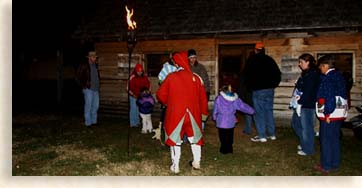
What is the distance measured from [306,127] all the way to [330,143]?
2.53ft

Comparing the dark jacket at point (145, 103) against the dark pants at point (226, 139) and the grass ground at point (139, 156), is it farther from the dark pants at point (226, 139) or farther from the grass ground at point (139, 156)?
the dark pants at point (226, 139)

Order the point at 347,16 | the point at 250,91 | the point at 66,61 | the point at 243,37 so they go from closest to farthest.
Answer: the point at 250,91
the point at 347,16
the point at 243,37
the point at 66,61

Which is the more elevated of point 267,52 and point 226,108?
point 267,52

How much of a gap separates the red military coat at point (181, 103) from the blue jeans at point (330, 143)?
1.88 meters

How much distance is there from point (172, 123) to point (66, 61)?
15556mm

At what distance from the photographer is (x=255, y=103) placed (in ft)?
26.2

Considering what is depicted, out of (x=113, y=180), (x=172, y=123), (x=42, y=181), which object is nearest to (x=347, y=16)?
(x=172, y=123)

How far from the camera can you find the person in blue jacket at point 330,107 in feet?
18.5

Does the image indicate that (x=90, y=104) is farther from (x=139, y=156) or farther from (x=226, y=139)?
(x=226, y=139)

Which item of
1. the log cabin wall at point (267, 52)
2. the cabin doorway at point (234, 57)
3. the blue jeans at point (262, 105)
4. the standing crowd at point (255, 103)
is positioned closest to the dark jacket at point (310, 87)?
the standing crowd at point (255, 103)

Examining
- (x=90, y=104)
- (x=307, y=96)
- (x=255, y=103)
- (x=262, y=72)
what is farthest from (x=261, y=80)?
(x=90, y=104)

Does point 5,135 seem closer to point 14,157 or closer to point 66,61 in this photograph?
point 14,157

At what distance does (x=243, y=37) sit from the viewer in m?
10.8

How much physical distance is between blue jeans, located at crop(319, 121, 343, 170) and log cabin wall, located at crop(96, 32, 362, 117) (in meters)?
4.43
